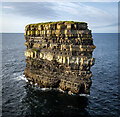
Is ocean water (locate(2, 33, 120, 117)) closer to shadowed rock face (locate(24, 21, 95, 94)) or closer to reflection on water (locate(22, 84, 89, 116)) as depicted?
reflection on water (locate(22, 84, 89, 116))

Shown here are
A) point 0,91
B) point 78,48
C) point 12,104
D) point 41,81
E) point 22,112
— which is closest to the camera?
point 22,112

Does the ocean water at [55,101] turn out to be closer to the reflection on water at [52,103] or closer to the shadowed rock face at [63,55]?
the reflection on water at [52,103]

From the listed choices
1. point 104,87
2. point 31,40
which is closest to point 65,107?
point 104,87

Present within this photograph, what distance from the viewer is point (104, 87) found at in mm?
47625

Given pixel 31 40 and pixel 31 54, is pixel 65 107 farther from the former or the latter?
pixel 31 40

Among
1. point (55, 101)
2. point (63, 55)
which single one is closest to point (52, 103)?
point (55, 101)

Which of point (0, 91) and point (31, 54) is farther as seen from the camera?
point (31, 54)

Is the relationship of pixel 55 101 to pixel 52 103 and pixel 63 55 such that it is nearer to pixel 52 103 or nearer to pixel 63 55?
pixel 52 103

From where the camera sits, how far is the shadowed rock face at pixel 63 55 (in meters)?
→ 41.0

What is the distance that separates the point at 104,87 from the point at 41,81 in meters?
22.9

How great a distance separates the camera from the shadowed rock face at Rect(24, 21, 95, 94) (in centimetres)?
4097

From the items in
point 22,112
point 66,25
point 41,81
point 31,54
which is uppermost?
point 66,25

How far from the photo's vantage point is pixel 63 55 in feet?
140

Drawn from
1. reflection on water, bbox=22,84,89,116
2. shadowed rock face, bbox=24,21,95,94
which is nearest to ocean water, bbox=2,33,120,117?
reflection on water, bbox=22,84,89,116
